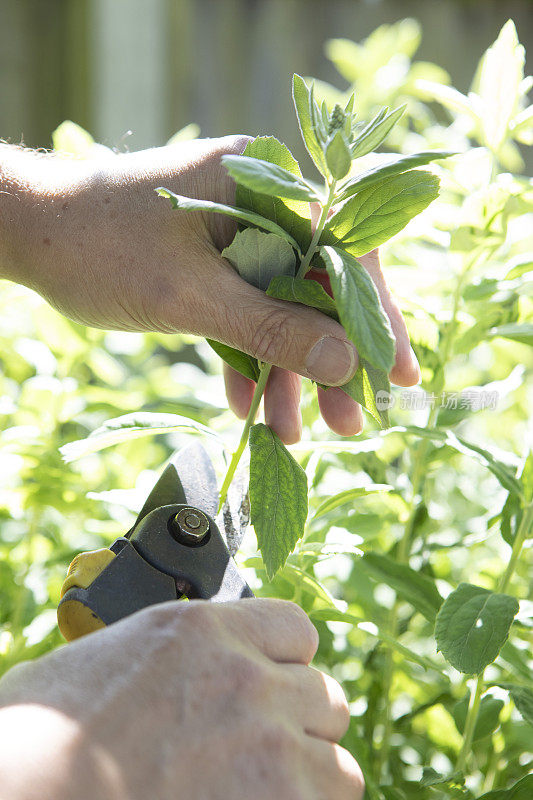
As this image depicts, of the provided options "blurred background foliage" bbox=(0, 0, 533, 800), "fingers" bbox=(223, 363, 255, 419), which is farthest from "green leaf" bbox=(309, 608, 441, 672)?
"fingers" bbox=(223, 363, 255, 419)

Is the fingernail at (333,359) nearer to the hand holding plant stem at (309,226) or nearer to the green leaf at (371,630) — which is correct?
the hand holding plant stem at (309,226)

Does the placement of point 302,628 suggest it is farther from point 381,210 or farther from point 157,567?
point 381,210

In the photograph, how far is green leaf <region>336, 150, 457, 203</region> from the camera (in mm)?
418

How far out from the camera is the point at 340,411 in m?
0.64

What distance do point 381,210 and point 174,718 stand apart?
1.08 feet

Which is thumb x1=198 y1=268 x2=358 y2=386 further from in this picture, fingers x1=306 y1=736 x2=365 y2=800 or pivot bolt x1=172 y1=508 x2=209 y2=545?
fingers x1=306 y1=736 x2=365 y2=800

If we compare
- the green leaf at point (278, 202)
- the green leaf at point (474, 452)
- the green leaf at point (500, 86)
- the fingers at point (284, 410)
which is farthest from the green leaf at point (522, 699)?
the green leaf at point (500, 86)

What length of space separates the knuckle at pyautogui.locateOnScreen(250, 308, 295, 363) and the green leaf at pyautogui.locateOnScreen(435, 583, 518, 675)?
0.21m

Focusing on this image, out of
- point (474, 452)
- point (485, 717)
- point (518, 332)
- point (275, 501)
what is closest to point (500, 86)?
point (518, 332)

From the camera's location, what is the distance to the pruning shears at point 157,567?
49cm

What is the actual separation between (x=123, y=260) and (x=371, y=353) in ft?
0.85

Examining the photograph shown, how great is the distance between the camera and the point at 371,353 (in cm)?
40

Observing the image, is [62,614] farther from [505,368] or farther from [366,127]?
[505,368]

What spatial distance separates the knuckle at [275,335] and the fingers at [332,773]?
245 millimetres
